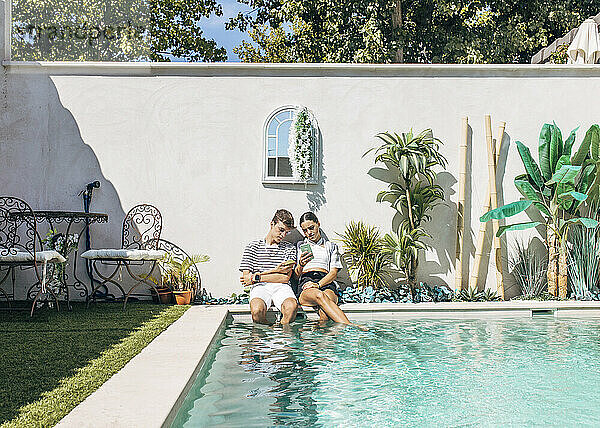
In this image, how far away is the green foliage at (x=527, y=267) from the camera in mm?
8008

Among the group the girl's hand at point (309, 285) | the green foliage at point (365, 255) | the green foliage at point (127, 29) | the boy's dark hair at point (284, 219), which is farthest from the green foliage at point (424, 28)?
the girl's hand at point (309, 285)

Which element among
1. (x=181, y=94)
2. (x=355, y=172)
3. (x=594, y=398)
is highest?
(x=181, y=94)

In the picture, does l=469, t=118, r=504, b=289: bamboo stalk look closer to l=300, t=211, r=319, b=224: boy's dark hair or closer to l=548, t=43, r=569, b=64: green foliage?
l=300, t=211, r=319, b=224: boy's dark hair

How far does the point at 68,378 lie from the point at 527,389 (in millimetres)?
2649

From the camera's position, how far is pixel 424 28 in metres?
16.2

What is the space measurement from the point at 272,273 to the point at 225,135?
80.2 inches

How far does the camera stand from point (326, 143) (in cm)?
806

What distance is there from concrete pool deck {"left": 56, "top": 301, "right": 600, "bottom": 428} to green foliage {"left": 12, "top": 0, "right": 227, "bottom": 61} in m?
13.1

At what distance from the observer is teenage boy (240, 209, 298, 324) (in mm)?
6449

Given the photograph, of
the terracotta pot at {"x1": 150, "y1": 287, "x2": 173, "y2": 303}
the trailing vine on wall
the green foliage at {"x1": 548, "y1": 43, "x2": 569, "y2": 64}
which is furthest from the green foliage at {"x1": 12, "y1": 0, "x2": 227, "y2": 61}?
the terracotta pot at {"x1": 150, "y1": 287, "x2": 173, "y2": 303}

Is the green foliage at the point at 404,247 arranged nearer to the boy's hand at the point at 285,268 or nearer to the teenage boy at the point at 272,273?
the teenage boy at the point at 272,273

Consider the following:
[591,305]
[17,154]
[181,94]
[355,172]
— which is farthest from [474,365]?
[17,154]

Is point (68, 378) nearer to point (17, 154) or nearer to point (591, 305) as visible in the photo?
point (17, 154)

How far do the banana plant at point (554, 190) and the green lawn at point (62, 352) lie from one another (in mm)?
4085
